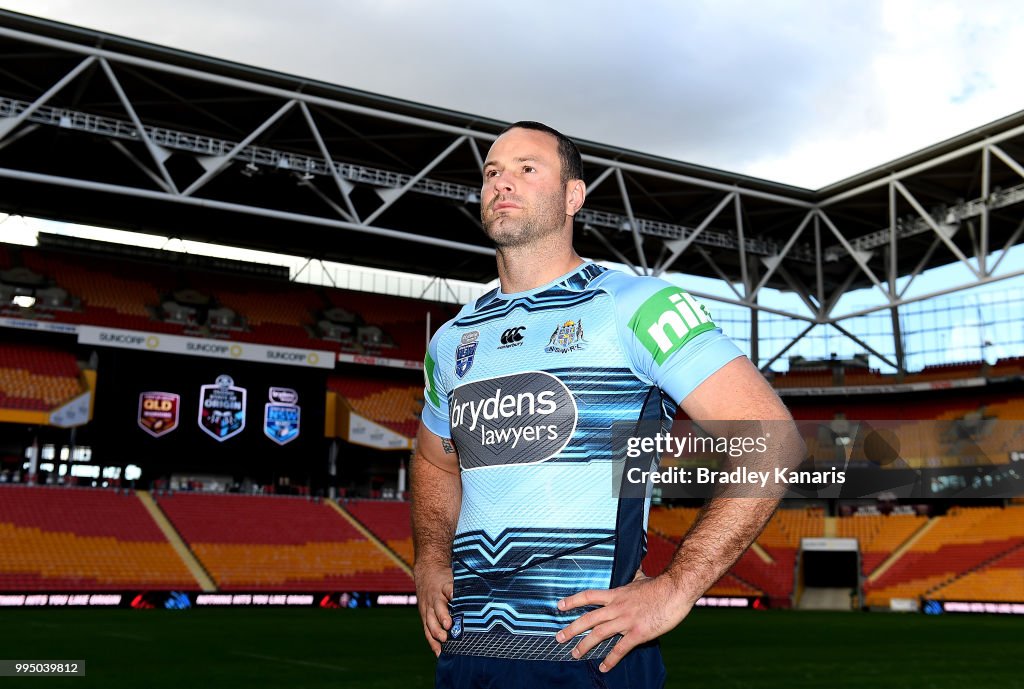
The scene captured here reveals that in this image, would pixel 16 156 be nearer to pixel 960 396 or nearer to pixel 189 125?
pixel 189 125

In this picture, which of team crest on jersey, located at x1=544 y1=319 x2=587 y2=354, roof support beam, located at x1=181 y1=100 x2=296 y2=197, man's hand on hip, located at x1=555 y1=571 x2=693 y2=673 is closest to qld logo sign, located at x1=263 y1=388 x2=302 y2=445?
roof support beam, located at x1=181 y1=100 x2=296 y2=197

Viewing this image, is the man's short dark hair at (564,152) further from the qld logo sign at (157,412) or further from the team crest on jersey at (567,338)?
the qld logo sign at (157,412)

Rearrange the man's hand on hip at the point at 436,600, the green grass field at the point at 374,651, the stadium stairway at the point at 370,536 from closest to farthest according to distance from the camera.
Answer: the man's hand on hip at the point at 436,600, the green grass field at the point at 374,651, the stadium stairway at the point at 370,536

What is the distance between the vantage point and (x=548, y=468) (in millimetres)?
2580

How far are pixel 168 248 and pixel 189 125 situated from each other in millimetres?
8981

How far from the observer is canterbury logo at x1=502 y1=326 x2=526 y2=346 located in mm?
2791

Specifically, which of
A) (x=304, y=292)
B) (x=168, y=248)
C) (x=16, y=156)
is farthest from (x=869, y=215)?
(x=16, y=156)

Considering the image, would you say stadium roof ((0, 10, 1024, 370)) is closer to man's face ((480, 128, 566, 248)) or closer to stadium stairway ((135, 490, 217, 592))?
stadium stairway ((135, 490, 217, 592))

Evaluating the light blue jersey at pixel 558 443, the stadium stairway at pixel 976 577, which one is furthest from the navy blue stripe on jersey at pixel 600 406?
the stadium stairway at pixel 976 577

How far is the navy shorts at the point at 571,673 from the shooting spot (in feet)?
7.83

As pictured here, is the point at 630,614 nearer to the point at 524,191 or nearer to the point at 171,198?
the point at 524,191

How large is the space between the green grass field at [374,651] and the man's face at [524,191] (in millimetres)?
9491

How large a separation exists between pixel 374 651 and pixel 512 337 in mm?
13810

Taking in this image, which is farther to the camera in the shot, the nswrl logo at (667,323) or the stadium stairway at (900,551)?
the stadium stairway at (900,551)
